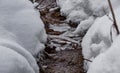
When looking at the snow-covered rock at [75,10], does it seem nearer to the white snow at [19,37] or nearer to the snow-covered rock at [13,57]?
the white snow at [19,37]

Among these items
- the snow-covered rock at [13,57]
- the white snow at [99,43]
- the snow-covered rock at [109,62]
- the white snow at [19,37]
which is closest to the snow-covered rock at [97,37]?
the white snow at [99,43]

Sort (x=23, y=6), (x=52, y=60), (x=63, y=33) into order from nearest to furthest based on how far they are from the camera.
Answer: (x=23, y=6)
(x=52, y=60)
(x=63, y=33)

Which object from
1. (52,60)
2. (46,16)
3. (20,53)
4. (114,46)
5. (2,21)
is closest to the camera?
(114,46)

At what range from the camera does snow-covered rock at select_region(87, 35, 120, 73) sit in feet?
12.9

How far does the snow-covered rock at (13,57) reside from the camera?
13.2ft

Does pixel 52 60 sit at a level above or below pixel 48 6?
above

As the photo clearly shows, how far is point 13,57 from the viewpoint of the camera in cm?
418

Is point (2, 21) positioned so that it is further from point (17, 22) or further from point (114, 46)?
point (114, 46)

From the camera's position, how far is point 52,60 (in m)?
6.75

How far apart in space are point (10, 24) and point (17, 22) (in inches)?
6.8

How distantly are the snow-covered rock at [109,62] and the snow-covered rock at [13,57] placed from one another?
1064mm

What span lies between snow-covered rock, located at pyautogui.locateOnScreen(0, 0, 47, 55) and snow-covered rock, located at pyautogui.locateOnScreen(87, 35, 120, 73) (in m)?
1.47

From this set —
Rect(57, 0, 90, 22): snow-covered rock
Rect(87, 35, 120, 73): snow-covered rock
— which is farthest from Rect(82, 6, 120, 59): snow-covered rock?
Rect(57, 0, 90, 22): snow-covered rock

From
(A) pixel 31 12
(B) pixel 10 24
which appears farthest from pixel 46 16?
(B) pixel 10 24
